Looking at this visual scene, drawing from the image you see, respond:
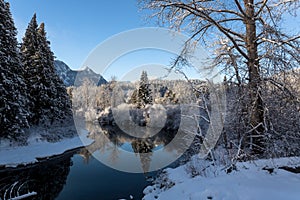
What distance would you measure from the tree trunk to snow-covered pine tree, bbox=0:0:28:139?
12.5 meters

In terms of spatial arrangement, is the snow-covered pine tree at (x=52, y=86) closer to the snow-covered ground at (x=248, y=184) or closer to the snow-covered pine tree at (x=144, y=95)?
the snow-covered ground at (x=248, y=184)

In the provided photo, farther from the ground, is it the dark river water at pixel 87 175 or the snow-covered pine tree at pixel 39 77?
the snow-covered pine tree at pixel 39 77

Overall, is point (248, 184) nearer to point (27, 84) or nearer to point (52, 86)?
point (27, 84)

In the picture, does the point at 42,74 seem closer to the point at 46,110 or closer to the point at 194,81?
the point at 46,110

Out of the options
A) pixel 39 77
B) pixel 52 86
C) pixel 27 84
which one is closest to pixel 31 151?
pixel 27 84

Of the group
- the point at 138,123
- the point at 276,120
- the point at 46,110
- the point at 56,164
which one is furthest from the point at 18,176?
the point at 138,123

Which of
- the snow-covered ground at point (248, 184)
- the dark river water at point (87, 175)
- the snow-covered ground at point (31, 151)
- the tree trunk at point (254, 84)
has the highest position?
the tree trunk at point (254, 84)

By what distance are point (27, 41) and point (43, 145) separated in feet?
28.4

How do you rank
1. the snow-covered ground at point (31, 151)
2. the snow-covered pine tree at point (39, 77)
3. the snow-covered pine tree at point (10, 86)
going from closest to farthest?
the snow-covered ground at point (31, 151), the snow-covered pine tree at point (10, 86), the snow-covered pine tree at point (39, 77)

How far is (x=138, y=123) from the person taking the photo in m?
32.3

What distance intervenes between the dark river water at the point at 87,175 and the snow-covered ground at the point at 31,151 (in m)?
0.41

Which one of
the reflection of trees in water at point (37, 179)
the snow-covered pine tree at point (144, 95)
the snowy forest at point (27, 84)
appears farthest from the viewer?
the snow-covered pine tree at point (144, 95)

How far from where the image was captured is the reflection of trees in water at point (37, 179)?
27.9 ft

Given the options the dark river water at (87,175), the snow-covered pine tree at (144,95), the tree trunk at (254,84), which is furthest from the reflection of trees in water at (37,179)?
the snow-covered pine tree at (144,95)
